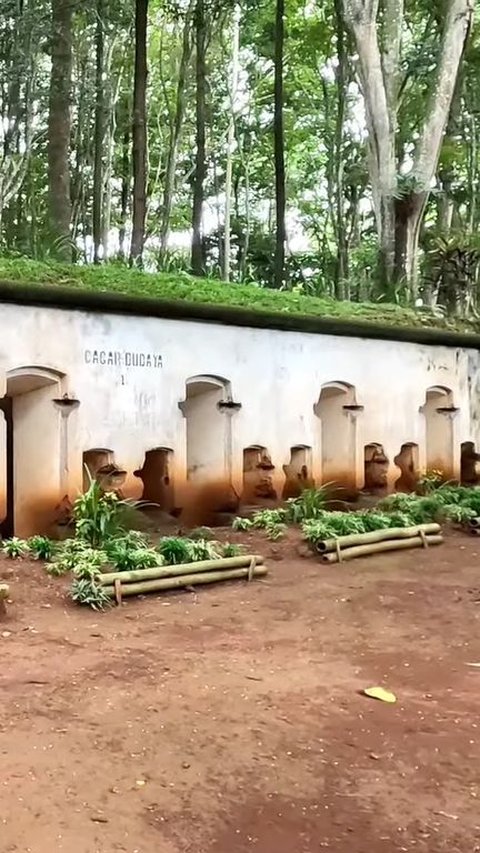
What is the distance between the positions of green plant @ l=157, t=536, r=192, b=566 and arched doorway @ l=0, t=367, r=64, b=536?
1370 mm

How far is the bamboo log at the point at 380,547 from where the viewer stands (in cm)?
827

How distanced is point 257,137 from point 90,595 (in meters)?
19.1

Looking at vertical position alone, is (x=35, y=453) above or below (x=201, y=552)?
above

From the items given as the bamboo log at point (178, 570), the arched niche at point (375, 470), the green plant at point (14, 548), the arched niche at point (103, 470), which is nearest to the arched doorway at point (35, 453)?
the arched niche at point (103, 470)

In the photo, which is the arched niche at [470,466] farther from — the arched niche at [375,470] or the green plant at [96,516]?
the green plant at [96,516]

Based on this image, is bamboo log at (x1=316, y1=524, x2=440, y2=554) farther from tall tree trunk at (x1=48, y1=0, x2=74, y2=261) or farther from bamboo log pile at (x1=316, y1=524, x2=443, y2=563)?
tall tree trunk at (x1=48, y1=0, x2=74, y2=261)

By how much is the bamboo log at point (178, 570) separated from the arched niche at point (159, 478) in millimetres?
1633

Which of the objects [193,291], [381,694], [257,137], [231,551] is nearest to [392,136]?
[193,291]

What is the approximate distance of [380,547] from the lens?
8727 mm

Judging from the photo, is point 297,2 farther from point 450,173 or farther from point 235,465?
point 235,465

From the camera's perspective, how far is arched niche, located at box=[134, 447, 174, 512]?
29.8ft

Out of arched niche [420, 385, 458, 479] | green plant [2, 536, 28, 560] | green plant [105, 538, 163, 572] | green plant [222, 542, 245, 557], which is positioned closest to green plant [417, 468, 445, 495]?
arched niche [420, 385, 458, 479]

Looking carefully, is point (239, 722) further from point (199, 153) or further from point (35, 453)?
point (199, 153)

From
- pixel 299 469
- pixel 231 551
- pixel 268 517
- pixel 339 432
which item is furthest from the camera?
pixel 339 432
